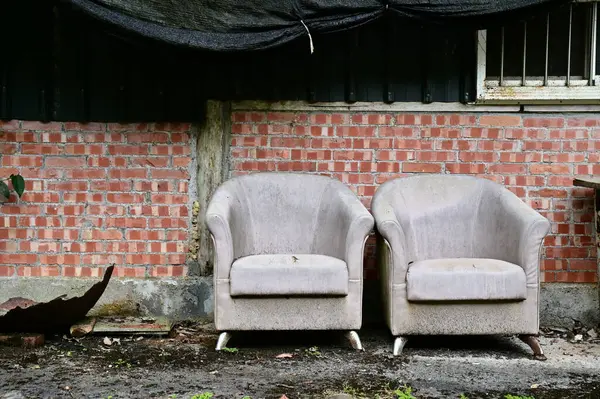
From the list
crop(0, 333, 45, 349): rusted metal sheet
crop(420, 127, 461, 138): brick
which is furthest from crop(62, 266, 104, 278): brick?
crop(420, 127, 461, 138): brick

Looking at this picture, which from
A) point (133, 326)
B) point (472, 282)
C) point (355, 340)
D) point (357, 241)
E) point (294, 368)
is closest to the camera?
point (294, 368)

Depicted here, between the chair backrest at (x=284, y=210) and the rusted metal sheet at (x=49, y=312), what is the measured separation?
896mm

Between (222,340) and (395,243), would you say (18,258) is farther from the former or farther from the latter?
(395,243)

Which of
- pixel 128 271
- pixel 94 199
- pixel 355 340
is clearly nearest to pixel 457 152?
pixel 355 340

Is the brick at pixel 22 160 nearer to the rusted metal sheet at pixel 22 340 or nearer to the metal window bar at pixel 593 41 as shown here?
the rusted metal sheet at pixel 22 340

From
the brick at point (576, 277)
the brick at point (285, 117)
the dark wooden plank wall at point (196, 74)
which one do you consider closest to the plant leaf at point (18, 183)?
the dark wooden plank wall at point (196, 74)

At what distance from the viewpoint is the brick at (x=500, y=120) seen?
182 inches

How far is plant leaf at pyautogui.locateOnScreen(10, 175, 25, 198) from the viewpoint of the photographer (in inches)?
178

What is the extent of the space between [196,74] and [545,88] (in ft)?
7.28

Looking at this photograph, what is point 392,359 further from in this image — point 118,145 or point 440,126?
point 118,145

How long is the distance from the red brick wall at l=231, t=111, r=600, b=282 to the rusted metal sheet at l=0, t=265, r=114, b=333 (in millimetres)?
Result: 1210

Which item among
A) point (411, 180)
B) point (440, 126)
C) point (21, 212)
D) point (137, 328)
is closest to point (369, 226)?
point (411, 180)

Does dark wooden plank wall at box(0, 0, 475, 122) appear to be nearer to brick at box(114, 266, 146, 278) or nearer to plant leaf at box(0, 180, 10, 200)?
plant leaf at box(0, 180, 10, 200)

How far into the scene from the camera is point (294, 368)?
3654 mm
